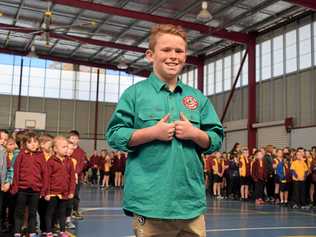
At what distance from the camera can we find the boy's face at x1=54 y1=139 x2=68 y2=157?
20.3ft

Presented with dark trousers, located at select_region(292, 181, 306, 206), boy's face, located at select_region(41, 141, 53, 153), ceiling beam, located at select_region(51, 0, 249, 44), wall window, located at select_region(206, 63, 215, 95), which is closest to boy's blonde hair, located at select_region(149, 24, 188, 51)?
boy's face, located at select_region(41, 141, 53, 153)

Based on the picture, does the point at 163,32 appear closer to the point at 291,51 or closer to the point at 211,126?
the point at 211,126

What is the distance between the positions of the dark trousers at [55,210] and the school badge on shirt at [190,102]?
4.60 m

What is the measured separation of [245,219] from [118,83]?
25.3 metres

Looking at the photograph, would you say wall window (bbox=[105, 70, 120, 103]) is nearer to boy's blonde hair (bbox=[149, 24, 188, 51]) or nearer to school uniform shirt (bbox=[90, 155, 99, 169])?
school uniform shirt (bbox=[90, 155, 99, 169])

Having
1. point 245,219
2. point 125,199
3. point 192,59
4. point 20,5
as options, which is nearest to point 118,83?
point 192,59

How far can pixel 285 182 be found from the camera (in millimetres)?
13031

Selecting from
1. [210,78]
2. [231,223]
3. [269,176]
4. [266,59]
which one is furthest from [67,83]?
[231,223]

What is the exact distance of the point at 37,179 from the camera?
19.5 feet

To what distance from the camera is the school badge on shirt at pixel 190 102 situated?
2.05 meters

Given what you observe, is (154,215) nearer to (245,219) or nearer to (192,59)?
(245,219)

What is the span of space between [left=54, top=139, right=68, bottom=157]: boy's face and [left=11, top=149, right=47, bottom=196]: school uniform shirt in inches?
12.9

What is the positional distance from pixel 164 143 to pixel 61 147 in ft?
14.7

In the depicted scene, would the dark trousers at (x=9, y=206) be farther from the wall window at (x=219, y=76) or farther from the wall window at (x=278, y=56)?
the wall window at (x=219, y=76)
